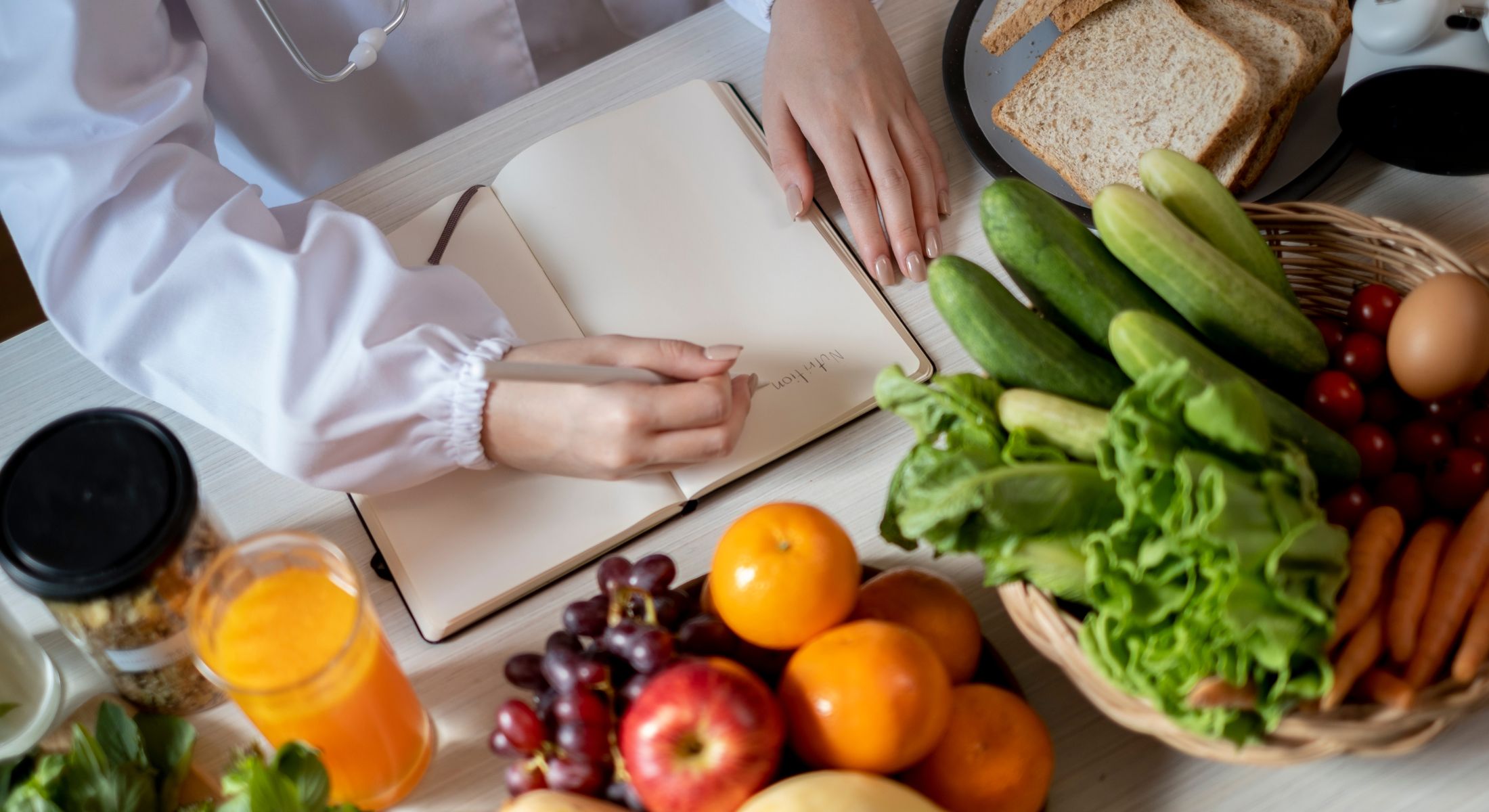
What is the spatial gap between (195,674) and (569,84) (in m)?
0.57

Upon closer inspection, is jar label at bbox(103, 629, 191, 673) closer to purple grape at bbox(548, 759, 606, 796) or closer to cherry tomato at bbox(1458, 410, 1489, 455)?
purple grape at bbox(548, 759, 606, 796)

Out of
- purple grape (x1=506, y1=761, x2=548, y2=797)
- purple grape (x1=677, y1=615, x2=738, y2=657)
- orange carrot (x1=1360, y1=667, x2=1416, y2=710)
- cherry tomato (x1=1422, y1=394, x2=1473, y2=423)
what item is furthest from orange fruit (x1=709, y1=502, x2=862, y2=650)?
cherry tomato (x1=1422, y1=394, x2=1473, y2=423)

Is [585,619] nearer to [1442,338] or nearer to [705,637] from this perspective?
[705,637]

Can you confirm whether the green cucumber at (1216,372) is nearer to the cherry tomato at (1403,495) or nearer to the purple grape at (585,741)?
the cherry tomato at (1403,495)

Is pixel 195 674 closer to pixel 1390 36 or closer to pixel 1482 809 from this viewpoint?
pixel 1482 809

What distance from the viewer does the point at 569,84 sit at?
92 cm

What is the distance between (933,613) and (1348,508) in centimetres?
21

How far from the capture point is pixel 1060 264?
1.85 ft

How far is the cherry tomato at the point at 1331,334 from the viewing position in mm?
589

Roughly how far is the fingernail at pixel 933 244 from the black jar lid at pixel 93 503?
0.51 m

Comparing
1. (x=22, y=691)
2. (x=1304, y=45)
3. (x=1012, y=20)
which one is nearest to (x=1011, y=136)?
(x=1012, y=20)


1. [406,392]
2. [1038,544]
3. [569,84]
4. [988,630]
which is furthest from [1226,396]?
[569,84]

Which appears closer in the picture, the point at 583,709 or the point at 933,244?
the point at 583,709

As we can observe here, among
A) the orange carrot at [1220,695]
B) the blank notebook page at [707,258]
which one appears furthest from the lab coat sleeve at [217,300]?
the orange carrot at [1220,695]
